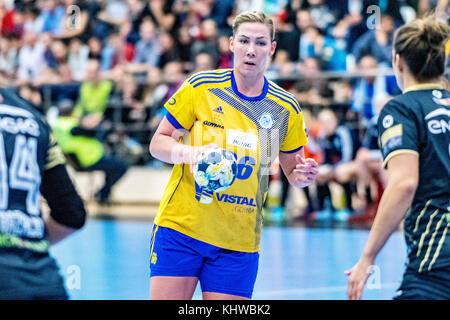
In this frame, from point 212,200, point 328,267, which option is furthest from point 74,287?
point 212,200

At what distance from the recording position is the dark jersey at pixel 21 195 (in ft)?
7.77

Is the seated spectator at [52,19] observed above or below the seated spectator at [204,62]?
above

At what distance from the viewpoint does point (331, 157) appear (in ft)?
38.5

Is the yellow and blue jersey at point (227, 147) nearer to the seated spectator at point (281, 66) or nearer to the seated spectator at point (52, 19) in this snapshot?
the seated spectator at point (281, 66)

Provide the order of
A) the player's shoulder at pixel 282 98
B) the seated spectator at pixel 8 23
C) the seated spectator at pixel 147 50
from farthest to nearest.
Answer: the seated spectator at pixel 8 23, the seated spectator at pixel 147 50, the player's shoulder at pixel 282 98

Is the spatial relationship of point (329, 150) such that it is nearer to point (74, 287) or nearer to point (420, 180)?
point (74, 287)

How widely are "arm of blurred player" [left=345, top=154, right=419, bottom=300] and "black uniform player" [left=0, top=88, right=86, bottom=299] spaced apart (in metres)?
1.10

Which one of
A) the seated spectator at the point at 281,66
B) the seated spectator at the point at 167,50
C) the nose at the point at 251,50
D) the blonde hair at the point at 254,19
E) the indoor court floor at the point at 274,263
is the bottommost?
the indoor court floor at the point at 274,263

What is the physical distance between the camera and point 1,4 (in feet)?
60.5

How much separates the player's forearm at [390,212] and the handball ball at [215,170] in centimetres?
86

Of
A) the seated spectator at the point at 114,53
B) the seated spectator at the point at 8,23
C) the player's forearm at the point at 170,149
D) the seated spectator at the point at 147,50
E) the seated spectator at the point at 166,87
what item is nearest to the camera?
the player's forearm at the point at 170,149

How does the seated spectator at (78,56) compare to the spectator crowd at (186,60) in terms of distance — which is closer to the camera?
the spectator crowd at (186,60)

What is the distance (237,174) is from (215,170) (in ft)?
1.00

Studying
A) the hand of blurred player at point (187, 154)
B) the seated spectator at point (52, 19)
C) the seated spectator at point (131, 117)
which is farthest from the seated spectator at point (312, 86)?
the hand of blurred player at point (187, 154)
